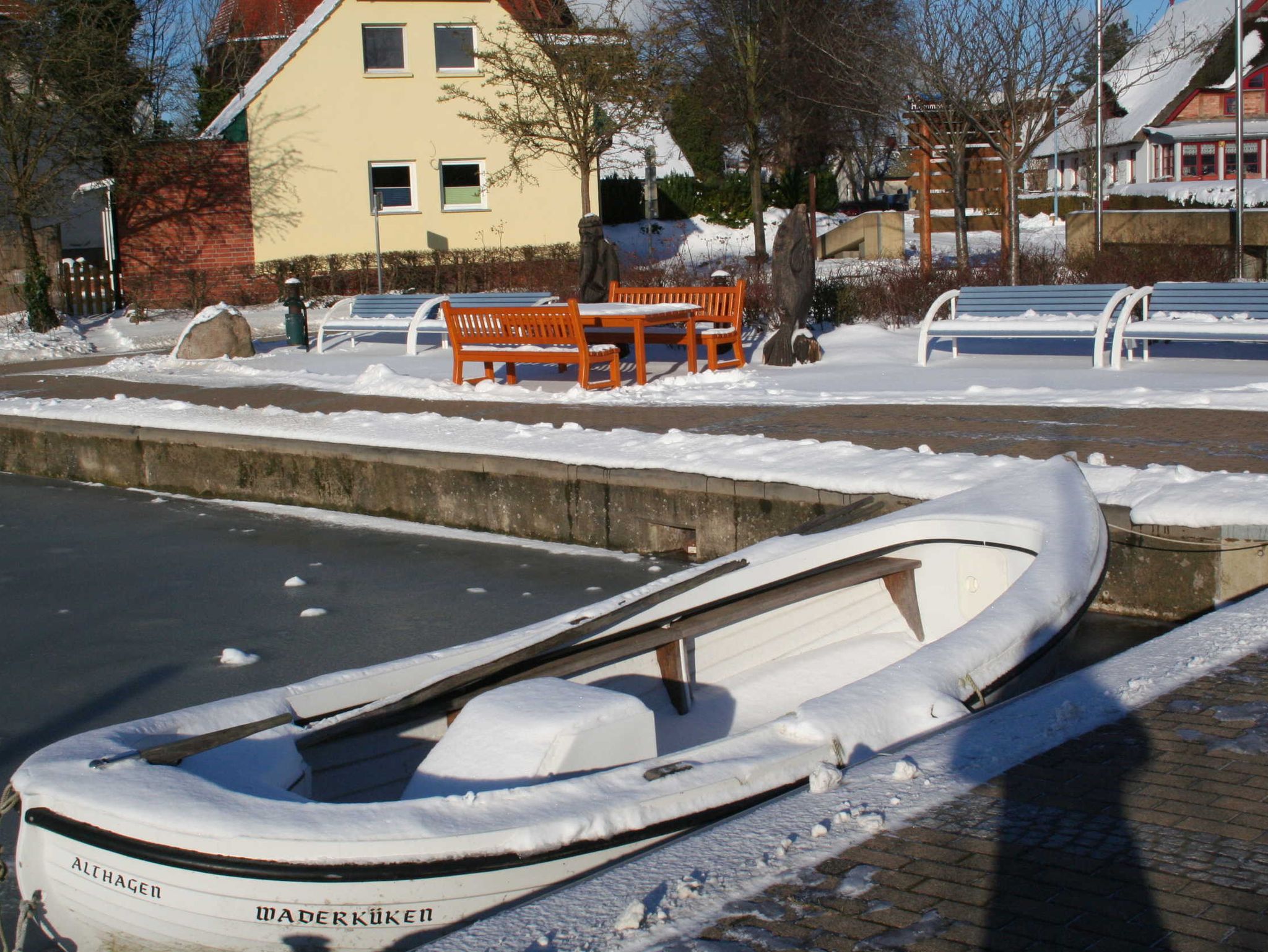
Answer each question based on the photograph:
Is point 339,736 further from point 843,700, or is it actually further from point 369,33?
point 369,33

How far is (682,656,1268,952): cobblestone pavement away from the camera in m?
2.68

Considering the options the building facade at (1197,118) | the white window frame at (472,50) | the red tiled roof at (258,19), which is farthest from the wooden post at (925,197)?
the red tiled roof at (258,19)

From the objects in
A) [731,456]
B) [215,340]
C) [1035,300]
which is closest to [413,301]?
[215,340]

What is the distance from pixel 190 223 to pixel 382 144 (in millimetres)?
4467

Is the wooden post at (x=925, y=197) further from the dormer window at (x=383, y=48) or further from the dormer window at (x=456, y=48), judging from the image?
the dormer window at (x=383, y=48)

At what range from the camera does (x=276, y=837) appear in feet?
9.83

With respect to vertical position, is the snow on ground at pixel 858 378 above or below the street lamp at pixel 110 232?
below

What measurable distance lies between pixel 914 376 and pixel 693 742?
25.4 ft

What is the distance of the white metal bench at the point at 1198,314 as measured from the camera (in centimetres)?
1088

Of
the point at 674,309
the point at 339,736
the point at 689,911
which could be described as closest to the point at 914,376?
the point at 674,309

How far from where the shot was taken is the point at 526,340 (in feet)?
39.8

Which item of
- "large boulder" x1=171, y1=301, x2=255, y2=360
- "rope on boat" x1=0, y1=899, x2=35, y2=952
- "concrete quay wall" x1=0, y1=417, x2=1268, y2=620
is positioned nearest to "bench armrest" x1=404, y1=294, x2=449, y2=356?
"large boulder" x1=171, y1=301, x2=255, y2=360

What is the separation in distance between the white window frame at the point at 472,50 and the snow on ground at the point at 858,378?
14826 millimetres

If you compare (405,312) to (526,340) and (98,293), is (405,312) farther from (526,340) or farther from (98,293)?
(98,293)
